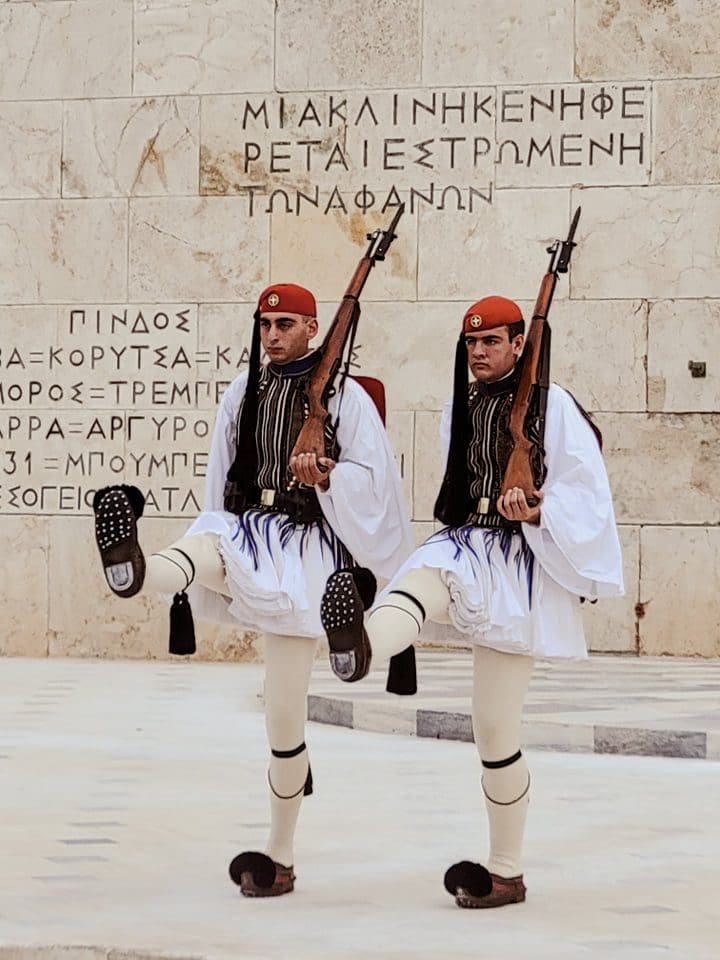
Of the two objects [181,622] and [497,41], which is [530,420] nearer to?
[181,622]

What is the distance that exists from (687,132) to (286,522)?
317 inches

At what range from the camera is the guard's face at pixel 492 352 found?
5703mm

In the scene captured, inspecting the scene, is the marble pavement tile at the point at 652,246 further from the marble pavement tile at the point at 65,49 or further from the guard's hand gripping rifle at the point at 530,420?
the guard's hand gripping rifle at the point at 530,420

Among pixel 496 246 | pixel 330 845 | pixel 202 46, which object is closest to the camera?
pixel 330 845

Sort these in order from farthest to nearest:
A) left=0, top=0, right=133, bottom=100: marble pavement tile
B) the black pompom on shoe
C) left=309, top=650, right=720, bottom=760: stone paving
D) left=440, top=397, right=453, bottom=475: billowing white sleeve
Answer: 1. left=0, top=0, right=133, bottom=100: marble pavement tile
2. left=309, top=650, right=720, bottom=760: stone paving
3. left=440, top=397, right=453, bottom=475: billowing white sleeve
4. the black pompom on shoe

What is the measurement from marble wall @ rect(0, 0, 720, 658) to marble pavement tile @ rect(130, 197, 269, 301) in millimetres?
15

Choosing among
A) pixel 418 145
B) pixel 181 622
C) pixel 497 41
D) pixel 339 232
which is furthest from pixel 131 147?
pixel 181 622

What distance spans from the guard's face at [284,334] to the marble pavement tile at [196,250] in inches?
296

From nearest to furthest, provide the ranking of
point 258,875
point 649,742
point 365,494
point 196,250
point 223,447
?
point 258,875, point 365,494, point 223,447, point 649,742, point 196,250

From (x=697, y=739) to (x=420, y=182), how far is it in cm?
563

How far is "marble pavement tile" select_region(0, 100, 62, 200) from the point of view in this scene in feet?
45.2

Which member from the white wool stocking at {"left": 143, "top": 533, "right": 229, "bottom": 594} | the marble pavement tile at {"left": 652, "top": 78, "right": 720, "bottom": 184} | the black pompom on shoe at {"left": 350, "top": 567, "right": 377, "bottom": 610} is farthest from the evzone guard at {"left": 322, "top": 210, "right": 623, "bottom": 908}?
the marble pavement tile at {"left": 652, "top": 78, "right": 720, "bottom": 184}

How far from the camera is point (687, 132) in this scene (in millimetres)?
13109

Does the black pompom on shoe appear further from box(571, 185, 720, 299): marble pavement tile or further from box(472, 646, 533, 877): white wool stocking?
box(571, 185, 720, 299): marble pavement tile
